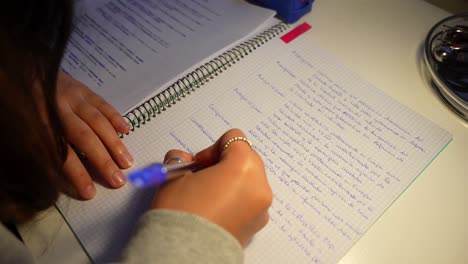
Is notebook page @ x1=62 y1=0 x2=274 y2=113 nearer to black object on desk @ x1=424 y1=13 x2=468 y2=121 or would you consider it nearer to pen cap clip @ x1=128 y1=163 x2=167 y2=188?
pen cap clip @ x1=128 y1=163 x2=167 y2=188

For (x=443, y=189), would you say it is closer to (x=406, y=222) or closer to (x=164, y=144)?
(x=406, y=222)

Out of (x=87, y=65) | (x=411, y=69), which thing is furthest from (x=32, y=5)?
(x=411, y=69)

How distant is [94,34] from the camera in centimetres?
70

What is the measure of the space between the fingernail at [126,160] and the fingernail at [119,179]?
18 millimetres

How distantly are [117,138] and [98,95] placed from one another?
0.11 meters

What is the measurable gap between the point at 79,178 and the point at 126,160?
7cm

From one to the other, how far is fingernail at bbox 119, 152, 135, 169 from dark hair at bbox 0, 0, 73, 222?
0.11m

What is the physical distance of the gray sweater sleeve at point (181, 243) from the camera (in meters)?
0.38

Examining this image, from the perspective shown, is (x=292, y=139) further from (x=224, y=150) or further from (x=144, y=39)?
(x=144, y=39)

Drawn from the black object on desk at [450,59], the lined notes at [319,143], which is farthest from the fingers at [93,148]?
the black object on desk at [450,59]

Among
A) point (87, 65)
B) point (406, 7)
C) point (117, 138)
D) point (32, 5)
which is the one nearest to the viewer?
point (32, 5)

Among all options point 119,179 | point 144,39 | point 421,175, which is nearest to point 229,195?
point 119,179

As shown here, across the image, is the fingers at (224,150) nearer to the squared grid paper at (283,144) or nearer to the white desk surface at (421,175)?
the squared grid paper at (283,144)

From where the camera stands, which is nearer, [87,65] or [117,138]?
[117,138]
